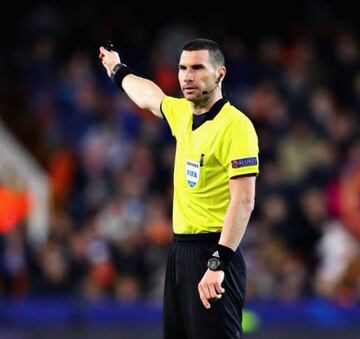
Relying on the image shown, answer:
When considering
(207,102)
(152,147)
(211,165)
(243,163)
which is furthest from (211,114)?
(152,147)

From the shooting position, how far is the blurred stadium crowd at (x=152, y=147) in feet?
37.2

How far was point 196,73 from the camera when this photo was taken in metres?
6.14

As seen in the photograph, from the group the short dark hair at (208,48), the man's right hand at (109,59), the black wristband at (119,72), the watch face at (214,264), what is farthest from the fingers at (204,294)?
the man's right hand at (109,59)

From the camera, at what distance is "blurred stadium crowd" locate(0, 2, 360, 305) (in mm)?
11344

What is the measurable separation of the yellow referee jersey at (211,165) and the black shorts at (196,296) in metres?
0.08

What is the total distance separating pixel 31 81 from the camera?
14664 millimetres

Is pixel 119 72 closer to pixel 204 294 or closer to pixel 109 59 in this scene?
pixel 109 59

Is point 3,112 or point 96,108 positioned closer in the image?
point 96,108

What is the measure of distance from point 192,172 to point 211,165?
124mm

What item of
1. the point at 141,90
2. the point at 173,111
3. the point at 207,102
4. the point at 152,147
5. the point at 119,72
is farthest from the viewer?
the point at 152,147

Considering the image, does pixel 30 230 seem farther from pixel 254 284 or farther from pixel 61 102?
pixel 254 284

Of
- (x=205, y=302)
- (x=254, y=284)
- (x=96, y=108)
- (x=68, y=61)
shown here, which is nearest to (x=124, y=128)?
(x=96, y=108)

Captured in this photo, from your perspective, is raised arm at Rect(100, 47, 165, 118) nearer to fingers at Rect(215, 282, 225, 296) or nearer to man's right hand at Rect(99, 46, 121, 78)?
man's right hand at Rect(99, 46, 121, 78)

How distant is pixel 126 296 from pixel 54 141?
141 inches
